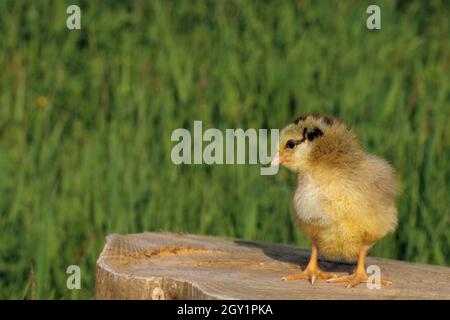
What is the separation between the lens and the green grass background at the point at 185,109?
22.9 feet

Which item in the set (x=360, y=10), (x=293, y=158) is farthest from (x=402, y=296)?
(x=360, y=10)

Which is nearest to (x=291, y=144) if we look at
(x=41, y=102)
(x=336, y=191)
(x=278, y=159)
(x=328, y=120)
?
(x=278, y=159)

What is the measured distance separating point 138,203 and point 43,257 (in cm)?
87

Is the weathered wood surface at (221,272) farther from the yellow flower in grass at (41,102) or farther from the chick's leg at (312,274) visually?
the yellow flower in grass at (41,102)

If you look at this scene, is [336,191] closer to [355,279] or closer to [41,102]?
[355,279]

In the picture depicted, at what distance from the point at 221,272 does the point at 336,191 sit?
2.27 ft

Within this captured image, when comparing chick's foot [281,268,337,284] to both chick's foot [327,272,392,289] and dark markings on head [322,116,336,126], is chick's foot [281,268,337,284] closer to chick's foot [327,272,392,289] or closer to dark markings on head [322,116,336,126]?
chick's foot [327,272,392,289]

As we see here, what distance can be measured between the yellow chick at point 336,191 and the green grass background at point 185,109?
202cm

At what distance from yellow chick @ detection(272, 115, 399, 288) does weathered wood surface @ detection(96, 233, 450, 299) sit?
0.19 metres

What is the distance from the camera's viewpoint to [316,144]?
185 inches

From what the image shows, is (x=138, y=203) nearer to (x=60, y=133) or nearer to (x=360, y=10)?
(x=60, y=133)

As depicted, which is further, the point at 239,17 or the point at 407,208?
the point at 239,17

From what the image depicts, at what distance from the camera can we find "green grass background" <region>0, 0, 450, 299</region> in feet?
22.9
